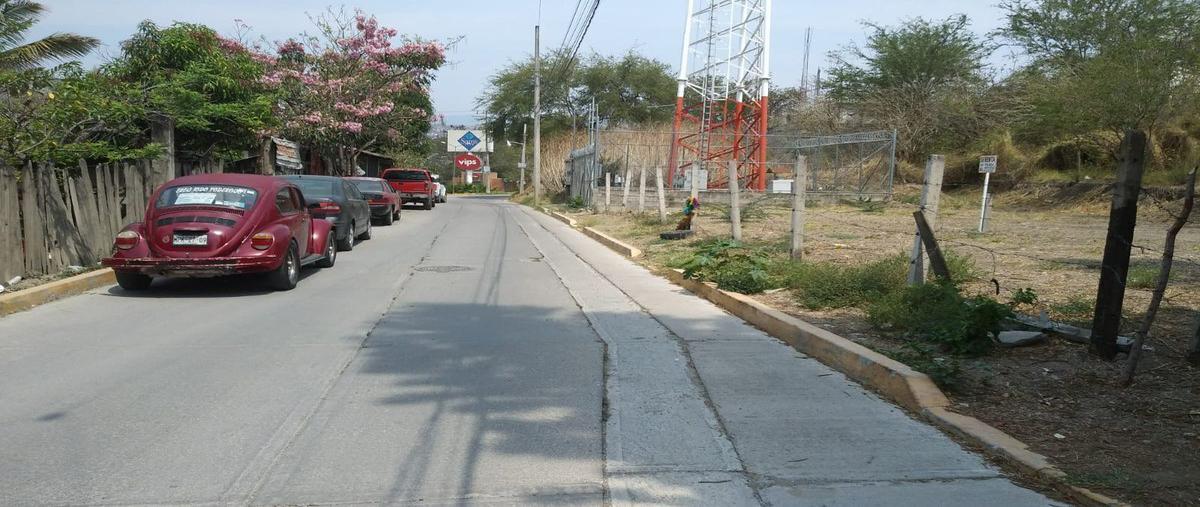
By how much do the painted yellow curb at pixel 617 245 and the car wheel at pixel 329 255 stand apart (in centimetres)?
548

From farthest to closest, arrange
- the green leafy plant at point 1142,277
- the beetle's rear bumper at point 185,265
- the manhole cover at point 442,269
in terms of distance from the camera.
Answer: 1. the manhole cover at point 442,269
2. the beetle's rear bumper at point 185,265
3. the green leafy plant at point 1142,277

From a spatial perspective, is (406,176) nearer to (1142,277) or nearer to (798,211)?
(798,211)

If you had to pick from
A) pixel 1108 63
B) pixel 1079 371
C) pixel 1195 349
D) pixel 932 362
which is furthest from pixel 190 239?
pixel 1108 63

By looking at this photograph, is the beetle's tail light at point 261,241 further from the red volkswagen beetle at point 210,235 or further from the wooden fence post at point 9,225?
the wooden fence post at point 9,225

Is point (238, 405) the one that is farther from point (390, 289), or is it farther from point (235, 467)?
point (390, 289)

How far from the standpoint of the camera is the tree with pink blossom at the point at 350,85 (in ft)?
101

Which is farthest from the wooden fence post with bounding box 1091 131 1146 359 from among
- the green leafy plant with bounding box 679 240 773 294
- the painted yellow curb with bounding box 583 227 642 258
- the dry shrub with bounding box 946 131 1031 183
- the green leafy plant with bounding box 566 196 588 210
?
the green leafy plant with bounding box 566 196 588 210

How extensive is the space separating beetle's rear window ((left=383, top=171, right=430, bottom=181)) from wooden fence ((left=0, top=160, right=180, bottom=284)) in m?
21.6

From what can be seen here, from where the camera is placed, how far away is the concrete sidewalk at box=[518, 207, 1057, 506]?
13.7ft

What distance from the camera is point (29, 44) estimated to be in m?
22.6

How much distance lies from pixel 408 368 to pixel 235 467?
2.29 m

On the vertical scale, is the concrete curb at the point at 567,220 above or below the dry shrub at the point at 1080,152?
below

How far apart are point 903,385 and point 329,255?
10.4 metres

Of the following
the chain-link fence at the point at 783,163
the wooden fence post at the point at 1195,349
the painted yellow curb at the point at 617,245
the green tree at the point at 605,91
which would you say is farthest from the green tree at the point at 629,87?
the wooden fence post at the point at 1195,349
